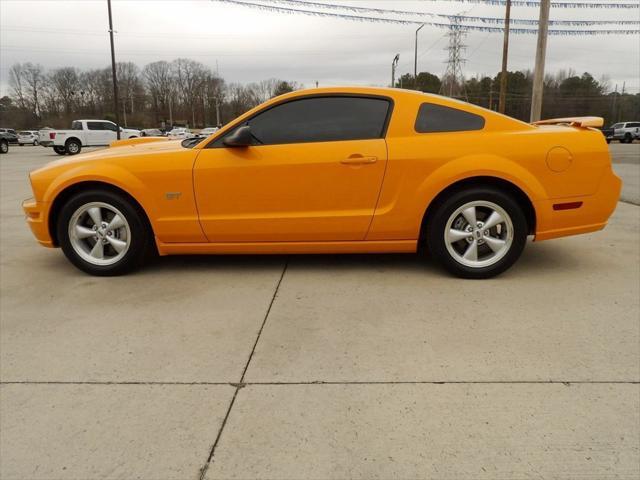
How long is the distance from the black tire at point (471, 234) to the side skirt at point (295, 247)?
0.20 meters

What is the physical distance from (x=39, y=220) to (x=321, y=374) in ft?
9.74

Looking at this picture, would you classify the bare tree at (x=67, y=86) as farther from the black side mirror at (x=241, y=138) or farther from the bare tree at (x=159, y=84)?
the black side mirror at (x=241, y=138)

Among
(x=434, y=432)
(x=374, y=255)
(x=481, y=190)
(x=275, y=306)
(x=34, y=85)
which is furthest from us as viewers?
(x=34, y=85)

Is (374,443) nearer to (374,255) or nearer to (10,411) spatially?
(10,411)

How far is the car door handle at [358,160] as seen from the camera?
380cm

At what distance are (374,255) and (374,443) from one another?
2.78 metres

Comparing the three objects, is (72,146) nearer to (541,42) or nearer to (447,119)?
(541,42)

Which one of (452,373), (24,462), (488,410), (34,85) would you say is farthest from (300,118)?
(34,85)

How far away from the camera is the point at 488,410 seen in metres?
2.20

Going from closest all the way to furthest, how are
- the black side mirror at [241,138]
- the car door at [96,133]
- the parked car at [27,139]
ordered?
the black side mirror at [241,138] < the car door at [96,133] < the parked car at [27,139]

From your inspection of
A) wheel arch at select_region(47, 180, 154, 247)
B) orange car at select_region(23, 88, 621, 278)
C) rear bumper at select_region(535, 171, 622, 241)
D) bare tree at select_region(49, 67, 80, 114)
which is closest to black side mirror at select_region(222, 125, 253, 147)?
orange car at select_region(23, 88, 621, 278)

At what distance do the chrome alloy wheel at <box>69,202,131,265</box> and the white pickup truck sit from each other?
2331 cm

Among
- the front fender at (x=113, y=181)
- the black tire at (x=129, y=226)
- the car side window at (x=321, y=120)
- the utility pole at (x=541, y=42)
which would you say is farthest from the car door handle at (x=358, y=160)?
the utility pole at (x=541, y=42)

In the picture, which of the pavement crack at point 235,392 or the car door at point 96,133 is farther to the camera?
the car door at point 96,133
